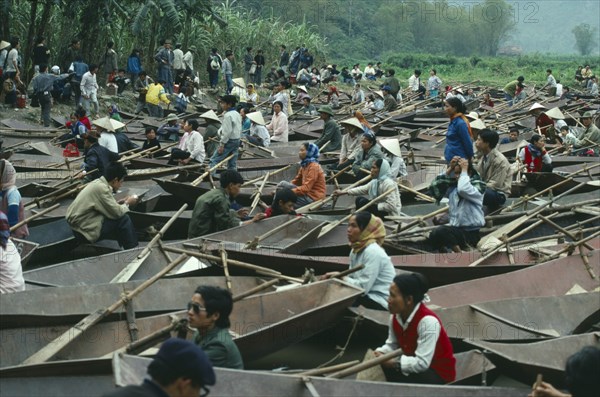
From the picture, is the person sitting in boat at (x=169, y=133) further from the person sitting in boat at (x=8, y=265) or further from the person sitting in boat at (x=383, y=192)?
the person sitting in boat at (x=8, y=265)

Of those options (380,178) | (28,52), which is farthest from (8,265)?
(28,52)

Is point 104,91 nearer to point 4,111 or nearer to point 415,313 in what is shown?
point 4,111

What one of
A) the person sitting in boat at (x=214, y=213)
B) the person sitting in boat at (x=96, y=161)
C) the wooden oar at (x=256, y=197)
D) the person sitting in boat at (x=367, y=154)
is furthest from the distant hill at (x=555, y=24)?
the person sitting in boat at (x=214, y=213)

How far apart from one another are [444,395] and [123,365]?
74.4 inches

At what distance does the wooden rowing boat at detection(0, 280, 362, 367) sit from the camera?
697 centimetres

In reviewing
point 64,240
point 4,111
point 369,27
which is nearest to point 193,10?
point 4,111

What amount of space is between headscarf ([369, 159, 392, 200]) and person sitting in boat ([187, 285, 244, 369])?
5.41m

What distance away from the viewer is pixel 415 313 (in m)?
6.16

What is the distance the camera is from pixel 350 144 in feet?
47.9

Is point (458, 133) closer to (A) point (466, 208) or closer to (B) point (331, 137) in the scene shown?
(A) point (466, 208)

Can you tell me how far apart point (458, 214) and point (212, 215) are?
97.8 inches

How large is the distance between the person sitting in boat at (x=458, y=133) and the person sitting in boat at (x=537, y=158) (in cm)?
251

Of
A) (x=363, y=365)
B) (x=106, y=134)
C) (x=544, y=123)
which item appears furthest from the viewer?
(x=544, y=123)

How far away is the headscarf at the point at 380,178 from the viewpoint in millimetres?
11047
